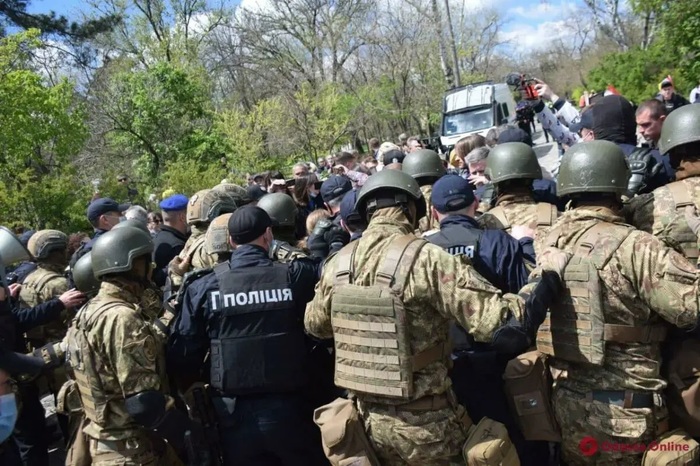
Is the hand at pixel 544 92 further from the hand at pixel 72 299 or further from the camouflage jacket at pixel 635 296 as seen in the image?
the hand at pixel 72 299

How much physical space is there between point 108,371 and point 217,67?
122 ft

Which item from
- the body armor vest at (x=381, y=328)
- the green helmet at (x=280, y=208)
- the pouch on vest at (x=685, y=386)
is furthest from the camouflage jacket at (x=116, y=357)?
the pouch on vest at (x=685, y=386)

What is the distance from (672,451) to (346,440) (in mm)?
1590

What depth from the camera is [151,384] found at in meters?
3.36

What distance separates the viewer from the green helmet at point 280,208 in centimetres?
497

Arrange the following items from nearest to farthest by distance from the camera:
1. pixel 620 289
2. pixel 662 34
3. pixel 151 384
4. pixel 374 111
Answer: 1. pixel 620 289
2. pixel 151 384
3. pixel 662 34
4. pixel 374 111

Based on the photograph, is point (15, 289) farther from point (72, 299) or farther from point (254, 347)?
point (254, 347)

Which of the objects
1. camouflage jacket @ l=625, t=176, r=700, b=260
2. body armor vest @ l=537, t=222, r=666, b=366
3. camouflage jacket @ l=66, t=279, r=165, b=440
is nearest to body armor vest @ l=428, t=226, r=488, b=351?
body armor vest @ l=537, t=222, r=666, b=366

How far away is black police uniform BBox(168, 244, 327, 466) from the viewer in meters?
3.63

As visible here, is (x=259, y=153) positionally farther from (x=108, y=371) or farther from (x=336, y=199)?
(x=108, y=371)

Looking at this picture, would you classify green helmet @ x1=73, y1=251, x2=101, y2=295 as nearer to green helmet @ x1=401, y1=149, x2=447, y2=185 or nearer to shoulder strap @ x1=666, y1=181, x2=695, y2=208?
green helmet @ x1=401, y1=149, x2=447, y2=185

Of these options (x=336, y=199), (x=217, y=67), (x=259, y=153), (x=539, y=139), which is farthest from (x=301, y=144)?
(x=336, y=199)

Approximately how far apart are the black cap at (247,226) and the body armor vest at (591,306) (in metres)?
1.82

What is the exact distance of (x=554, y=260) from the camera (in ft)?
10.6
